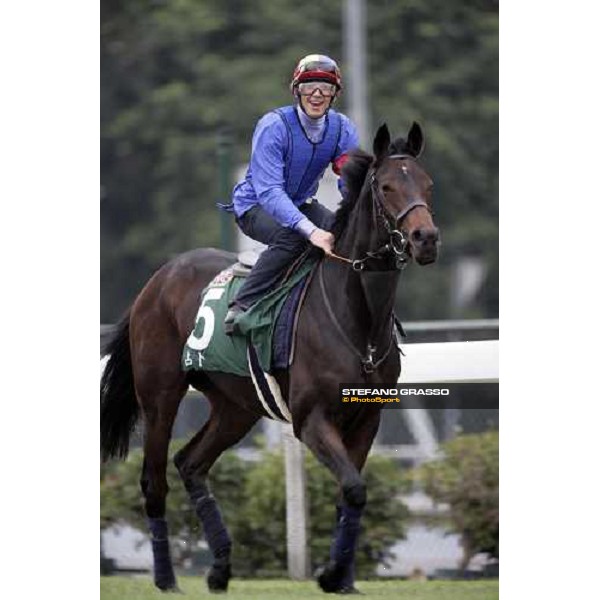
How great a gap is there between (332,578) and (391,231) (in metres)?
1.24

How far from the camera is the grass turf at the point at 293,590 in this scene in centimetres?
645

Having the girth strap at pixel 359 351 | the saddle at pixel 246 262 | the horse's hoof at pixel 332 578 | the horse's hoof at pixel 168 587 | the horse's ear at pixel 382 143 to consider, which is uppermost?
the horse's ear at pixel 382 143

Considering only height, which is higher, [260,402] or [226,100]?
[226,100]

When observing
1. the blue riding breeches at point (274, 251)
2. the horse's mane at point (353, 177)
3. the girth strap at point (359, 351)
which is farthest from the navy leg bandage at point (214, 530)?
the horse's mane at point (353, 177)

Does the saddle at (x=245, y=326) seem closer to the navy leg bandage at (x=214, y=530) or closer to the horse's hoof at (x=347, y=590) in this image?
the navy leg bandage at (x=214, y=530)

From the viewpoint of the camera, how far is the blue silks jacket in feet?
20.7

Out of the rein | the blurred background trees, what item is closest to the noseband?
the rein

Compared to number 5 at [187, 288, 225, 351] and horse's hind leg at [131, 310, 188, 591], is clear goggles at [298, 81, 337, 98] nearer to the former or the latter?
number 5 at [187, 288, 225, 351]

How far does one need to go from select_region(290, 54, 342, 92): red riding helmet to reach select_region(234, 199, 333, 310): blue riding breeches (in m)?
0.53
